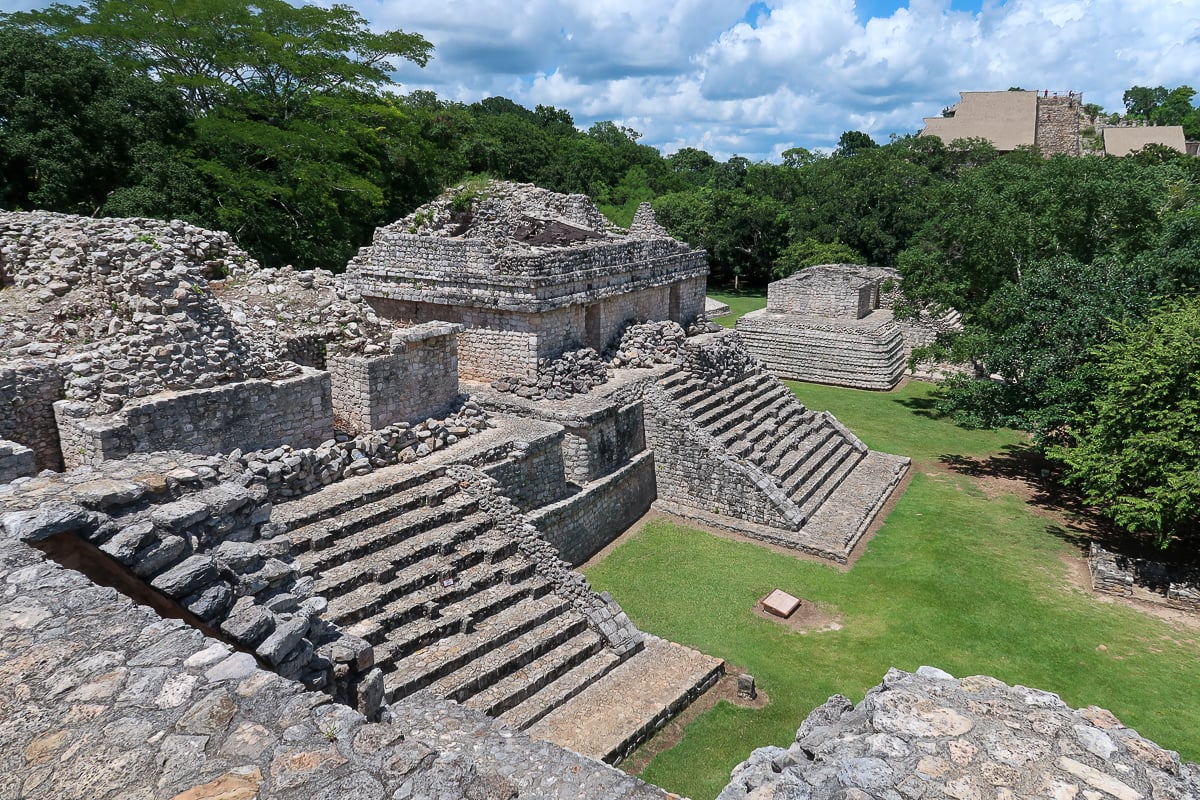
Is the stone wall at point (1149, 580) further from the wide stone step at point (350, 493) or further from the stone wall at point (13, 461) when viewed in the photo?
the stone wall at point (13, 461)

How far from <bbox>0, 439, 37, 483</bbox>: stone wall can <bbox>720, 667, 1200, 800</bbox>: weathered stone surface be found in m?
6.17

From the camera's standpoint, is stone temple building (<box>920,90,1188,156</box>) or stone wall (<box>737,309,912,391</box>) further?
stone temple building (<box>920,90,1188,156</box>)

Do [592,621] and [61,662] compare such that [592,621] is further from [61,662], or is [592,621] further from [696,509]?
[61,662]

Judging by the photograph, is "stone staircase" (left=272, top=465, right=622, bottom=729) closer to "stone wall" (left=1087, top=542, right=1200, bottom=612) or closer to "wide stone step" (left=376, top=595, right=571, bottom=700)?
"wide stone step" (left=376, top=595, right=571, bottom=700)

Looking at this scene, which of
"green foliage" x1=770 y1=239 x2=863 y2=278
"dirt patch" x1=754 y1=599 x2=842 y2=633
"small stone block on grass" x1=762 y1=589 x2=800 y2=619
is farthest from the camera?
"green foliage" x1=770 y1=239 x2=863 y2=278

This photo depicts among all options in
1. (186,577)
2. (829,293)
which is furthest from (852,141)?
(186,577)

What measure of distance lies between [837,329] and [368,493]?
56.9ft

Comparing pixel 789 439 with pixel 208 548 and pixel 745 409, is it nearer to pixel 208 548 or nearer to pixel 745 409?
pixel 745 409

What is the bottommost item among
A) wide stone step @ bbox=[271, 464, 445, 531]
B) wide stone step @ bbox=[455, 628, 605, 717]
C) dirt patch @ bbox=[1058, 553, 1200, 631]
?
dirt patch @ bbox=[1058, 553, 1200, 631]

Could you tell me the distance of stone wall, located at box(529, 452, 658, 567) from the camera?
1089 centimetres

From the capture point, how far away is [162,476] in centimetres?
504

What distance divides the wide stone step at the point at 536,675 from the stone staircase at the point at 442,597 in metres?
0.01

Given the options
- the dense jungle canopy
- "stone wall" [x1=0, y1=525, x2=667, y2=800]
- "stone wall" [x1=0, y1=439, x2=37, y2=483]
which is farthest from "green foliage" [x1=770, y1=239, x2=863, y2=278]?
"stone wall" [x1=0, y1=525, x2=667, y2=800]

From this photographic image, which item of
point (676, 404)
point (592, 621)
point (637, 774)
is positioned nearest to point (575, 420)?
point (676, 404)
